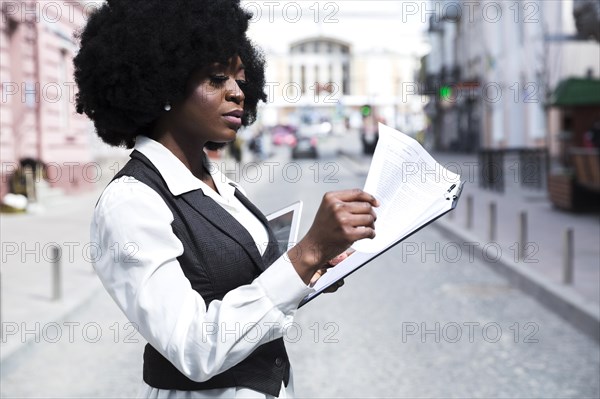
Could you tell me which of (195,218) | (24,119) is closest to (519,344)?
(195,218)

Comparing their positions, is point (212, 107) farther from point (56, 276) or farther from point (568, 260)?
point (568, 260)

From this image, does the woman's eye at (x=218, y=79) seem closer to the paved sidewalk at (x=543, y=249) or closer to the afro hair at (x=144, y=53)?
the afro hair at (x=144, y=53)

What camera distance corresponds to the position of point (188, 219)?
190cm

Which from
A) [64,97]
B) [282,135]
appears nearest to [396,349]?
[64,97]

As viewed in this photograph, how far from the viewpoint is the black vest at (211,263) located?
74.6 inches

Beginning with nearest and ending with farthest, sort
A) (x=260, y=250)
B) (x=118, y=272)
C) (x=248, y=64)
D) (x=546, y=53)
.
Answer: (x=118, y=272), (x=260, y=250), (x=248, y=64), (x=546, y=53)

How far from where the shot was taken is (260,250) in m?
2.13

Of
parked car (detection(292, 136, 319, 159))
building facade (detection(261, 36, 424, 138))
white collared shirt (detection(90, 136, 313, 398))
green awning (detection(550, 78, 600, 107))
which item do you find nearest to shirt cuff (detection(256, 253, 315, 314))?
white collared shirt (detection(90, 136, 313, 398))

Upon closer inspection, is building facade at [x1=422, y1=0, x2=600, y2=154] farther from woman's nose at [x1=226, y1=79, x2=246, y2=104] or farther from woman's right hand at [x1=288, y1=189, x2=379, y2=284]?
woman's right hand at [x1=288, y1=189, x2=379, y2=284]

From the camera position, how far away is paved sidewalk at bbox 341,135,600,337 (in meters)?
8.26

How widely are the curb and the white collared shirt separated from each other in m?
5.94

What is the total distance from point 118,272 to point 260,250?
0.41 meters

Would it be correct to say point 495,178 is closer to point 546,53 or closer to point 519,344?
point 546,53

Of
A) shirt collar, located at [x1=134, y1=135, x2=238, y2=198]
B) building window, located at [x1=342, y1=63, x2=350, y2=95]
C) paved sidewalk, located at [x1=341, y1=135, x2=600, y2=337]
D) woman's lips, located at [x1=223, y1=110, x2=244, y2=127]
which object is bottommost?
paved sidewalk, located at [x1=341, y1=135, x2=600, y2=337]
